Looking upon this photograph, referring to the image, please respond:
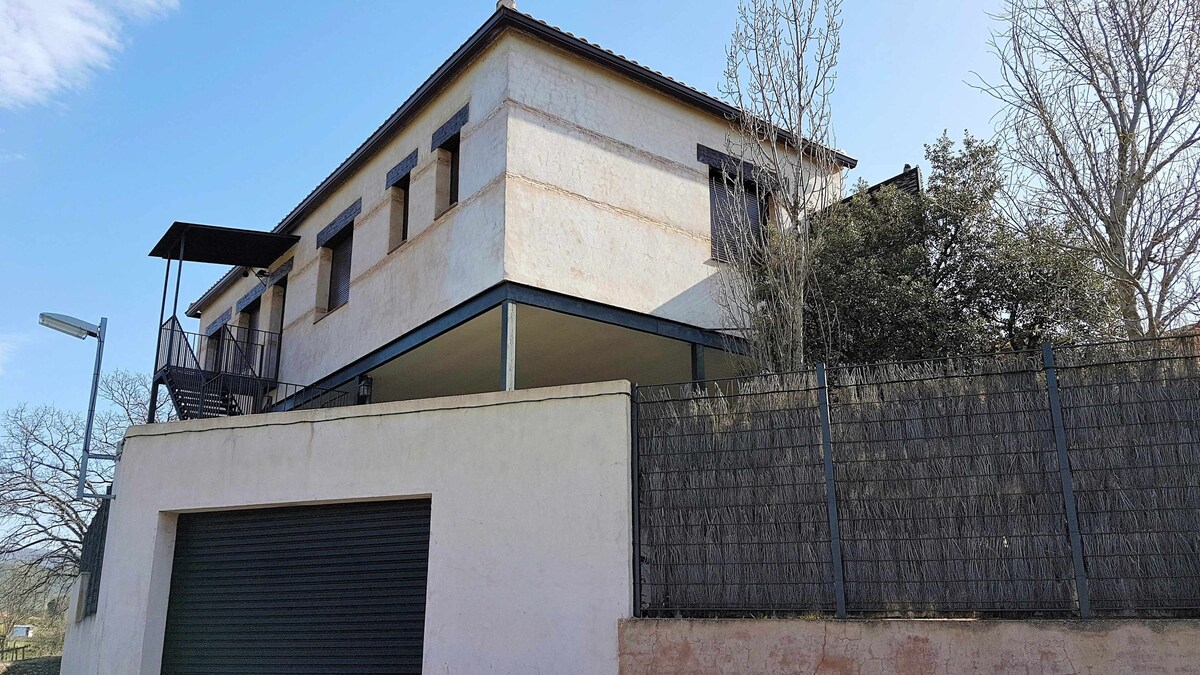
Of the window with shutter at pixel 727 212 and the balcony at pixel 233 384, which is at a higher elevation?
the window with shutter at pixel 727 212

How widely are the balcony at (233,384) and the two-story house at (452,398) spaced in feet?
0.22

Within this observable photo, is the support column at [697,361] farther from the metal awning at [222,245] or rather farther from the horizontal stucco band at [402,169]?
the metal awning at [222,245]

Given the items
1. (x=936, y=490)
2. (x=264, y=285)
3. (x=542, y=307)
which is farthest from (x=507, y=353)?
(x=264, y=285)

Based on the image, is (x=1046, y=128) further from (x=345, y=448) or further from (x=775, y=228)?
(x=345, y=448)

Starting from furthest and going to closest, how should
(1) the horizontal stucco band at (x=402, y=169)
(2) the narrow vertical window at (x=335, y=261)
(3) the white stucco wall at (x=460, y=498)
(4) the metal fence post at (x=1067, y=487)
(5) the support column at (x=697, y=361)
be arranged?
(2) the narrow vertical window at (x=335, y=261) < (1) the horizontal stucco band at (x=402, y=169) < (5) the support column at (x=697, y=361) < (3) the white stucco wall at (x=460, y=498) < (4) the metal fence post at (x=1067, y=487)

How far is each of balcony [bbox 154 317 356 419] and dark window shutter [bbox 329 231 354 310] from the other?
153 centimetres

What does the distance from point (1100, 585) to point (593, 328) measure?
7095 millimetres

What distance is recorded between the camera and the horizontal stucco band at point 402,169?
1301cm

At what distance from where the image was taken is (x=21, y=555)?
105ft

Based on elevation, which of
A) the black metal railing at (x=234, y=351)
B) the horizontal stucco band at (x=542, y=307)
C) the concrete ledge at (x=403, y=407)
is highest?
the black metal railing at (x=234, y=351)

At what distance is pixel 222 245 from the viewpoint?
52.4 feet

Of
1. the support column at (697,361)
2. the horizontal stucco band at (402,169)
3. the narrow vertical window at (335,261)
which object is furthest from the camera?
the narrow vertical window at (335,261)

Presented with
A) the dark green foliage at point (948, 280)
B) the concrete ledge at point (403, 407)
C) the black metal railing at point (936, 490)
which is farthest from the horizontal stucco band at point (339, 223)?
the black metal railing at point (936, 490)

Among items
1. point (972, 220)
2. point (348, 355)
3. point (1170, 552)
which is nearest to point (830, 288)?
point (972, 220)
